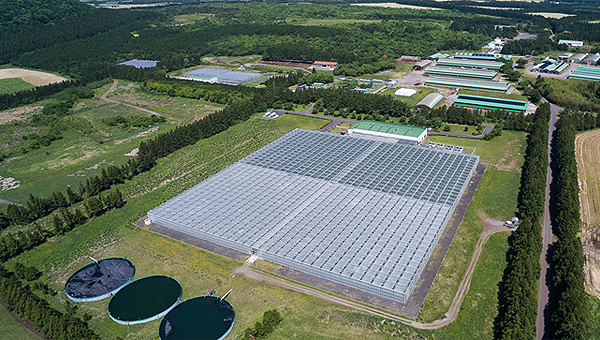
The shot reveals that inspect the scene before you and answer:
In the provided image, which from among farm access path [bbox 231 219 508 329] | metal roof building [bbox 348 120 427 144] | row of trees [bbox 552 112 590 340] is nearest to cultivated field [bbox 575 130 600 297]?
row of trees [bbox 552 112 590 340]

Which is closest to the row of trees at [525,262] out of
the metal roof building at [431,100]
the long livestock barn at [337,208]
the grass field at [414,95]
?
the long livestock barn at [337,208]

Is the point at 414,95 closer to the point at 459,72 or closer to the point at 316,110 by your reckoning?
the point at 459,72

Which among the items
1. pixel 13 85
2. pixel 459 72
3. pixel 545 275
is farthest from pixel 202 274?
pixel 13 85

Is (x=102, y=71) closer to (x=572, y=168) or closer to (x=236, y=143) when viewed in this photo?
(x=236, y=143)

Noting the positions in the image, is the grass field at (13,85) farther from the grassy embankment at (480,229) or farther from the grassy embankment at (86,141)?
the grassy embankment at (480,229)

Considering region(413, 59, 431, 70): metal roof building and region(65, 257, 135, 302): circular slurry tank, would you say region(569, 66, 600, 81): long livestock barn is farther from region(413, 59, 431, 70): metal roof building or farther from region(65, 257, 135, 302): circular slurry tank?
region(65, 257, 135, 302): circular slurry tank

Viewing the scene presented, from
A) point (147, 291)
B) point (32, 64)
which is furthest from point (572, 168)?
point (32, 64)

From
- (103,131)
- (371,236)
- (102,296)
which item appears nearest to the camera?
(102,296)
